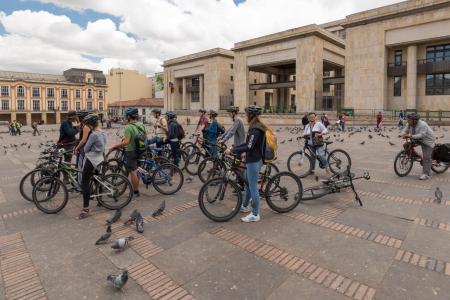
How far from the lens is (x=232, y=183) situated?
197 inches

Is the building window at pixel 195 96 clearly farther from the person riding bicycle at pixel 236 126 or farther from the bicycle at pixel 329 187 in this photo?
the bicycle at pixel 329 187

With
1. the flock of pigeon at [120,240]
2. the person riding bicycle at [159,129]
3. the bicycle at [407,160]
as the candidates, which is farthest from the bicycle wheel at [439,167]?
the person riding bicycle at [159,129]

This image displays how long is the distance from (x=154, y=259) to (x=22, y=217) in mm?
3198

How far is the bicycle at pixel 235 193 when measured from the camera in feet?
16.4

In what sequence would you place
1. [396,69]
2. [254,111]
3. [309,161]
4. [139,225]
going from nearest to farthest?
[139,225], [254,111], [309,161], [396,69]

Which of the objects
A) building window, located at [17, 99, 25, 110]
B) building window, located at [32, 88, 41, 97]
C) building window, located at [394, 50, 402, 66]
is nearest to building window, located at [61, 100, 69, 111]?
building window, located at [32, 88, 41, 97]

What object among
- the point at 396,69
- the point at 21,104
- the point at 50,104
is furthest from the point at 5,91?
the point at 396,69

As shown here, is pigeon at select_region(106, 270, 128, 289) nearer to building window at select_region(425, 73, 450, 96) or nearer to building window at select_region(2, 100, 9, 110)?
building window at select_region(425, 73, 450, 96)

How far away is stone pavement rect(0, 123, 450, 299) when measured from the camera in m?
3.13

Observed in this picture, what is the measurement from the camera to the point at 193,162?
9086mm

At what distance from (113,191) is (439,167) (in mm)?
8615

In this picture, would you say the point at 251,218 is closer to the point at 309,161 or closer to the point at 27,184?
the point at 309,161

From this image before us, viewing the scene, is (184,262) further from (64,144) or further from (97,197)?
(64,144)

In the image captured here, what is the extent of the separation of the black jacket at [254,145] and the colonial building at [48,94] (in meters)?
66.4
